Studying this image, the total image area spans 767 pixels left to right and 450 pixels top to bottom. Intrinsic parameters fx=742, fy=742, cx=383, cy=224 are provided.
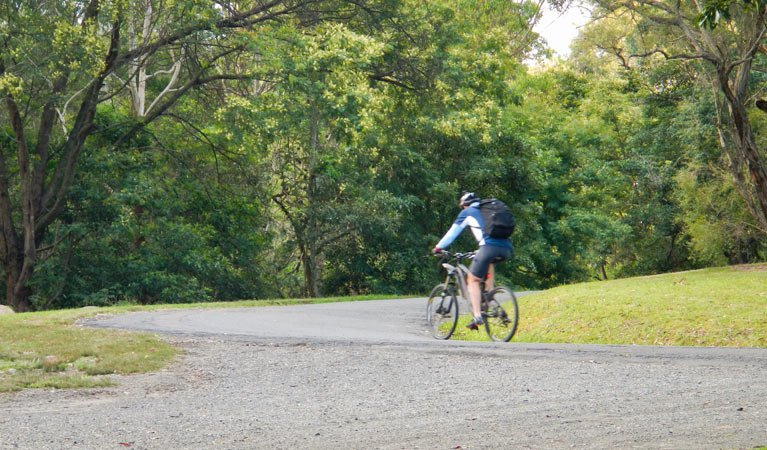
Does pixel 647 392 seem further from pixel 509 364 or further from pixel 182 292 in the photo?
pixel 182 292

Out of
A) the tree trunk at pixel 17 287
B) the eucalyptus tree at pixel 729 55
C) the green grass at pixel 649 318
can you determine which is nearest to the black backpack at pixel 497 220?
the green grass at pixel 649 318

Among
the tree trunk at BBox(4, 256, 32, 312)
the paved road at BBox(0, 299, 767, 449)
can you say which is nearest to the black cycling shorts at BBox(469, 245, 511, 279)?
the paved road at BBox(0, 299, 767, 449)

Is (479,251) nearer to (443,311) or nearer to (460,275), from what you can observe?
(460,275)

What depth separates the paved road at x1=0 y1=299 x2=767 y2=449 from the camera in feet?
17.7

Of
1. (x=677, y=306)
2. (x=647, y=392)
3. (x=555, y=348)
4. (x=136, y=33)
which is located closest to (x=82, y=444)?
(x=647, y=392)

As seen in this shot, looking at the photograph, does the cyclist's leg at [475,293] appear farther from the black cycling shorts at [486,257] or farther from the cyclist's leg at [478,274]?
the black cycling shorts at [486,257]

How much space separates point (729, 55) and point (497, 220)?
16.1 metres

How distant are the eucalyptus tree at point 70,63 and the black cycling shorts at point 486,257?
11682mm

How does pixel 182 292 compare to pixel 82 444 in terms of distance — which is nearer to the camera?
pixel 82 444

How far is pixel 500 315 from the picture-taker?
34.5ft

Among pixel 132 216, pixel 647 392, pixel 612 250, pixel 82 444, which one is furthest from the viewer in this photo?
pixel 612 250

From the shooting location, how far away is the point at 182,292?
2334 centimetres

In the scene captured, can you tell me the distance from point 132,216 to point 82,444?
61.9 ft

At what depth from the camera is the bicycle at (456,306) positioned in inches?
410
